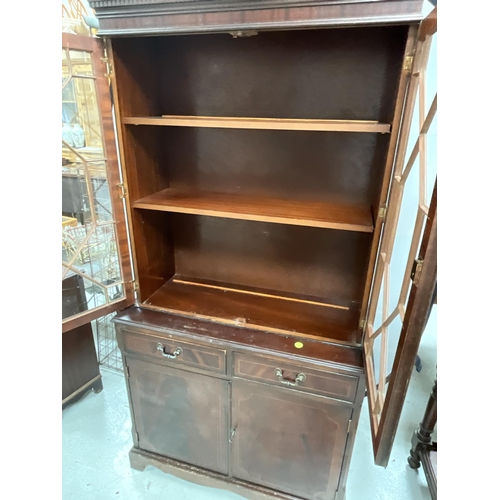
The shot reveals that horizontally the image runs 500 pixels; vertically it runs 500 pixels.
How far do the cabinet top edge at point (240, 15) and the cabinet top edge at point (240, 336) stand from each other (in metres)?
0.98

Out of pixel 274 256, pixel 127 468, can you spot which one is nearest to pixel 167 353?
pixel 274 256

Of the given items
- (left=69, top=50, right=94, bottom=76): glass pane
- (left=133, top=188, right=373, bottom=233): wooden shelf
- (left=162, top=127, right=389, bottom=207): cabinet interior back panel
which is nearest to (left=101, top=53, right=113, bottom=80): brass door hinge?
(left=69, top=50, right=94, bottom=76): glass pane

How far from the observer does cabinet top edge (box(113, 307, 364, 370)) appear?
3.90 feet

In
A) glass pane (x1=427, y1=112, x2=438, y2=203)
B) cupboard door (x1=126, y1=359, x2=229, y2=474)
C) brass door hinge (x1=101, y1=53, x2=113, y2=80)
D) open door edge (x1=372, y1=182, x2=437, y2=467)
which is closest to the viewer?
open door edge (x1=372, y1=182, x2=437, y2=467)

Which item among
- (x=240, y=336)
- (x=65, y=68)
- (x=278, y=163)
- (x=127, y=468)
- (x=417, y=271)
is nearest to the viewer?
(x=417, y=271)

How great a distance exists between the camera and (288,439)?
53.2 inches

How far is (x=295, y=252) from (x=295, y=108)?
577 millimetres

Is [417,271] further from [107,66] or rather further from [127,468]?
[127,468]

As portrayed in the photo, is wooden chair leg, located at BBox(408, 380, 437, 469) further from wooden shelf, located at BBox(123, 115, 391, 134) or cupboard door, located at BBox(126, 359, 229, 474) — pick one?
wooden shelf, located at BBox(123, 115, 391, 134)

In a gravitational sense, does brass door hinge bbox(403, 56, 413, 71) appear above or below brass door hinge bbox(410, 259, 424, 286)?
above

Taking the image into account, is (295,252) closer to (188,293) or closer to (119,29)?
(188,293)

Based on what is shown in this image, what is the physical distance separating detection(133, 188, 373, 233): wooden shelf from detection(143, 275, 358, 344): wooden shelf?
398 millimetres

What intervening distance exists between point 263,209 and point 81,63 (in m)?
0.75
